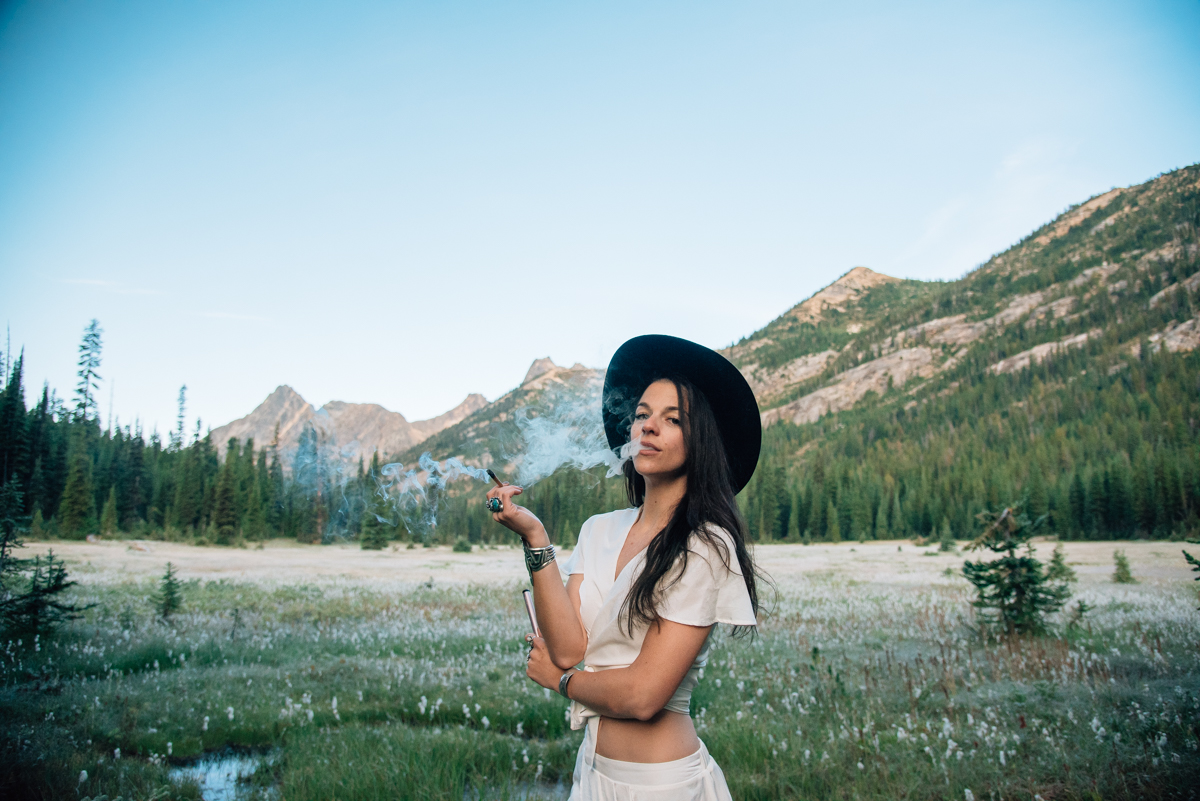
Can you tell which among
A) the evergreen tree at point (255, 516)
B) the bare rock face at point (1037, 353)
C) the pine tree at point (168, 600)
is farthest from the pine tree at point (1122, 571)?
the bare rock face at point (1037, 353)

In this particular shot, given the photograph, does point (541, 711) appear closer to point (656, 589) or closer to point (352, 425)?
point (352, 425)

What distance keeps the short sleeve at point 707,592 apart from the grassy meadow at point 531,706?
3870 millimetres

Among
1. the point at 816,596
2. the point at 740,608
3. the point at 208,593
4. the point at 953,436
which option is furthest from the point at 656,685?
the point at 953,436

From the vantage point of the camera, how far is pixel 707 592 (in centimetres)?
216

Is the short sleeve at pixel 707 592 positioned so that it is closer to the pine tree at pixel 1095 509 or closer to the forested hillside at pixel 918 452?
the forested hillside at pixel 918 452

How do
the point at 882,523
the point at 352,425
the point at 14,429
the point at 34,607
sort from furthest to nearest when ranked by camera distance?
1. the point at 882,523
2. the point at 14,429
3. the point at 34,607
4. the point at 352,425

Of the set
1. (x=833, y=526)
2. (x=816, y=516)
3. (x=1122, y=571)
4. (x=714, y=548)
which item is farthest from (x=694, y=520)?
(x=816, y=516)

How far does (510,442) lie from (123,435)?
2065 cm

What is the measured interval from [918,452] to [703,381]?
124 meters

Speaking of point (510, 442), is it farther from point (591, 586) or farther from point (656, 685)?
point (656, 685)

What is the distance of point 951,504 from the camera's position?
79375 mm

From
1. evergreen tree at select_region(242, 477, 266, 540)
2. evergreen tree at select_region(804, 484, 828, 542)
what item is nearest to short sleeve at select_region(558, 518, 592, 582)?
evergreen tree at select_region(242, 477, 266, 540)

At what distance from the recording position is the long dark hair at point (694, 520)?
7.10ft

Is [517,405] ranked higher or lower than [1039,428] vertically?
lower
